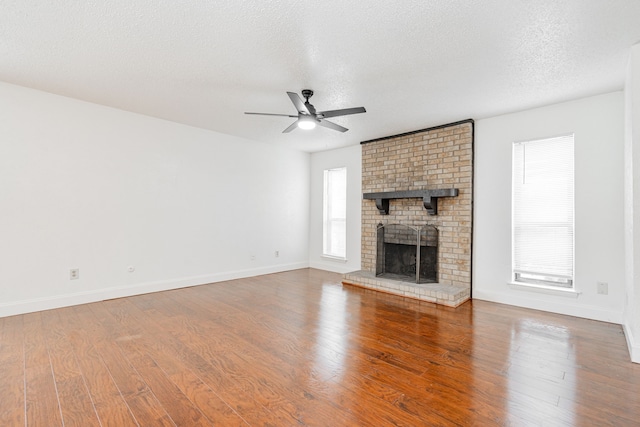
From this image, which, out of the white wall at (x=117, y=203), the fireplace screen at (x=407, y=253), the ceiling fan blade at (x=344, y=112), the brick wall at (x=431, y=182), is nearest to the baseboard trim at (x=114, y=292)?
the white wall at (x=117, y=203)

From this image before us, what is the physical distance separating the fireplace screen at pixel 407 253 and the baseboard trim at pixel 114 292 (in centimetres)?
230

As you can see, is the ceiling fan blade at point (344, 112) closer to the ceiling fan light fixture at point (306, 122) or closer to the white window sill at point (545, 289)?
the ceiling fan light fixture at point (306, 122)

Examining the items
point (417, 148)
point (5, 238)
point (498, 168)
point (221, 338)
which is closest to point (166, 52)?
point (221, 338)

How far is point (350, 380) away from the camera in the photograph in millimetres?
2139

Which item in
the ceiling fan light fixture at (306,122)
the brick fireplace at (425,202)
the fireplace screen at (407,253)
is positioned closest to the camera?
the ceiling fan light fixture at (306,122)

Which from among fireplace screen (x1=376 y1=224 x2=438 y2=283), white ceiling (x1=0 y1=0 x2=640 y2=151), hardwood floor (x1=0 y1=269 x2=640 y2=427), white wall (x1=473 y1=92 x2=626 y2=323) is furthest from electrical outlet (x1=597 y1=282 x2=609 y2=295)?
white ceiling (x1=0 y1=0 x2=640 y2=151)

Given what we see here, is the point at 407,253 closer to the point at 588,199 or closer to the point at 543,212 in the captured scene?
the point at 543,212

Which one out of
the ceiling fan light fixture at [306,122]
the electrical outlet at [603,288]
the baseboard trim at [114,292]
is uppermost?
the ceiling fan light fixture at [306,122]

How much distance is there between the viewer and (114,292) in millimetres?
4121

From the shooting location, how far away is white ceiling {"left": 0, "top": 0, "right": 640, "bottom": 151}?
212cm

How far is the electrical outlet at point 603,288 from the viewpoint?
11.1 feet

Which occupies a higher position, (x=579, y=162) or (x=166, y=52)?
(x=166, y=52)

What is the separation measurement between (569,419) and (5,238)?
5.32 metres

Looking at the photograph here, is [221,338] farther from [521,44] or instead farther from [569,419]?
[521,44]
